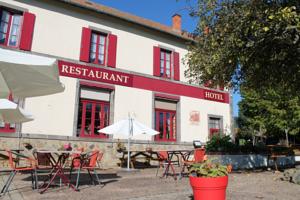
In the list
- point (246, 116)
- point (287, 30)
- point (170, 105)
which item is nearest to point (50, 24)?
point (170, 105)

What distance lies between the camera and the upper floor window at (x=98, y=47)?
13.0m

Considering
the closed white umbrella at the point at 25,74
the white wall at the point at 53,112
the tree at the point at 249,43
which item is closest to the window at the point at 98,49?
the white wall at the point at 53,112

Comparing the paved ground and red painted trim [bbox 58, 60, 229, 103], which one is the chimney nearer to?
red painted trim [bbox 58, 60, 229, 103]

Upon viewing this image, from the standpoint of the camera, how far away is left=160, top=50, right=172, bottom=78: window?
1548 centimetres

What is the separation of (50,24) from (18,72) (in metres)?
9.17

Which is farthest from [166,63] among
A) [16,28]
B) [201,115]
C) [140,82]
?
[16,28]

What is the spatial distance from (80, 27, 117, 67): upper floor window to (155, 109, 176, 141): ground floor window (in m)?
3.57

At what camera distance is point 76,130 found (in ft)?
39.4

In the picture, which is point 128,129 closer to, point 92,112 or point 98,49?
point 92,112

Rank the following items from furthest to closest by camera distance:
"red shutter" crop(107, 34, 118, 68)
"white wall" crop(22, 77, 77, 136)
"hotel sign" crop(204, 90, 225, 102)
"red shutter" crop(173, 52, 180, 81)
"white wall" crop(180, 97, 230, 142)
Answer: "hotel sign" crop(204, 90, 225, 102) < "red shutter" crop(173, 52, 180, 81) < "white wall" crop(180, 97, 230, 142) < "red shutter" crop(107, 34, 118, 68) < "white wall" crop(22, 77, 77, 136)

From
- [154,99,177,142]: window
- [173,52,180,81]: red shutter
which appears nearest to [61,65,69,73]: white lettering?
[154,99,177,142]: window

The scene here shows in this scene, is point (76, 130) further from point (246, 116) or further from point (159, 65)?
point (246, 116)

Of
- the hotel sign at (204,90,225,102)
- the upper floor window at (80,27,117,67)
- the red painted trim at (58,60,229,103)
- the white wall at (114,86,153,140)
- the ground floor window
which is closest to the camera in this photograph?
the red painted trim at (58,60,229,103)

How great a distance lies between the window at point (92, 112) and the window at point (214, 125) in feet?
21.1
